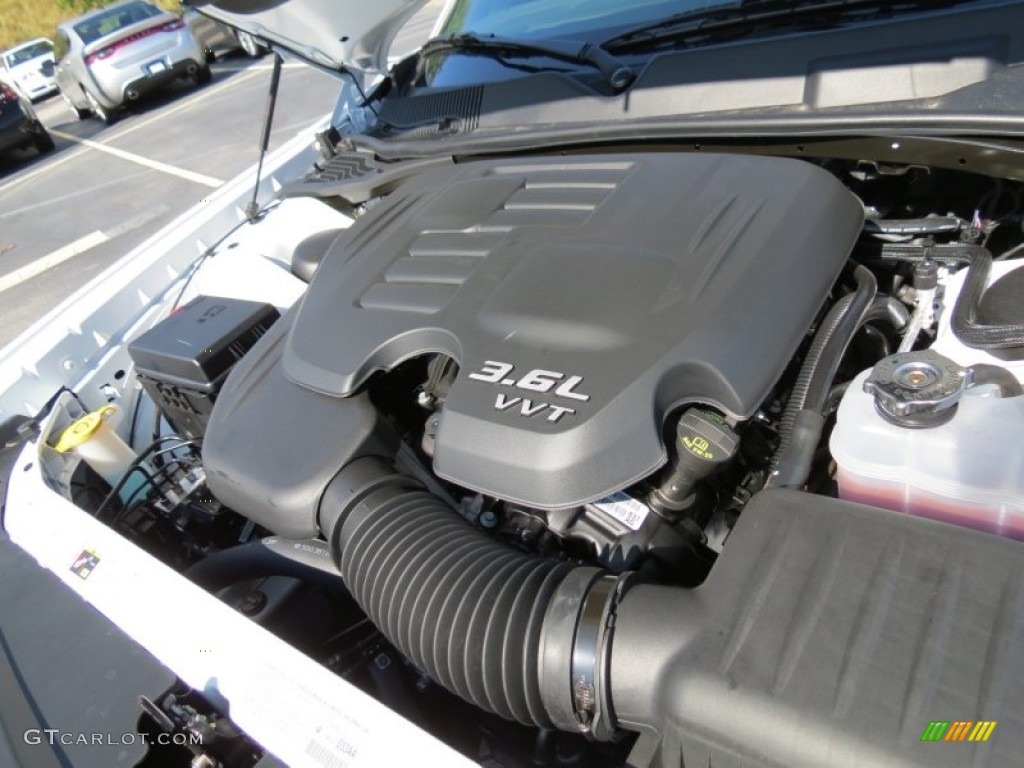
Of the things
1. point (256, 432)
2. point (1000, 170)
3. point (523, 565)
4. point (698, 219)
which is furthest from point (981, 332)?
Result: point (256, 432)

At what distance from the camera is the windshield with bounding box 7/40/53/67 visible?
11.9 metres

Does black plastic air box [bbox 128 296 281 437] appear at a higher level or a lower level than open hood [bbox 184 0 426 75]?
lower

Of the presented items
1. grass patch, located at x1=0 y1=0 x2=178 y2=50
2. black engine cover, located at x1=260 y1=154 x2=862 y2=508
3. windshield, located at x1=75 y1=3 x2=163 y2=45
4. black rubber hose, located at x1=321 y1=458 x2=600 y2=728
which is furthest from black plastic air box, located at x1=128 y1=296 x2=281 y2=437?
grass patch, located at x1=0 y1=0 x2=178 y2=50

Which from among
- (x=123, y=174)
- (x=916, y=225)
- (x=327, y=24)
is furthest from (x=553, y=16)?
(x=123, y=174)

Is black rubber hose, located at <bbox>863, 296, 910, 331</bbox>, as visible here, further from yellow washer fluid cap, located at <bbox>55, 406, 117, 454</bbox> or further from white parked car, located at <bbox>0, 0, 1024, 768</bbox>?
yellow washer fluid cap, located at <bbox>55, 406, 117, 454</bbox>

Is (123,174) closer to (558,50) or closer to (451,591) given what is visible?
(558,50)

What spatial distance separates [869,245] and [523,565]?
91cm

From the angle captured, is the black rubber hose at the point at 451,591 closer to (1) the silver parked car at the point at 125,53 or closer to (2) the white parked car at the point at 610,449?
(2) the white parked car at the point at 610,449

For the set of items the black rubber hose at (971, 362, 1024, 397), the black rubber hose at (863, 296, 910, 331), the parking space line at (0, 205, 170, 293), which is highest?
the black rubber hose at (971, 362, 1024, 397)

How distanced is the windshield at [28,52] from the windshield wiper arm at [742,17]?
1336cm

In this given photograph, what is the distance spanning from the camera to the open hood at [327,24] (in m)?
1.77

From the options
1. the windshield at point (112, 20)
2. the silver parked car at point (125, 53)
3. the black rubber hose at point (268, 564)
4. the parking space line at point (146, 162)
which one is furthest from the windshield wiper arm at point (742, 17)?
the windshield at point (112, 20)

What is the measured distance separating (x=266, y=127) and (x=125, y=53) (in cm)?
836

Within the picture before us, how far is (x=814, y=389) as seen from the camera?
115 centimetres
